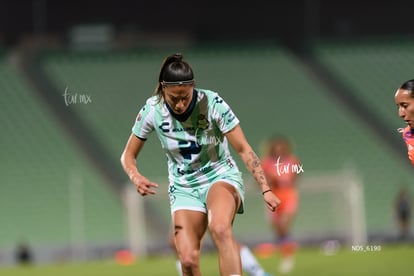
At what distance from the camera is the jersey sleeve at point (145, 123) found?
25.5 feet

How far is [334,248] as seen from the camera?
55.6ft

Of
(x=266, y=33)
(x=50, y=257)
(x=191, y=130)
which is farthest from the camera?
(x=266, y=33)

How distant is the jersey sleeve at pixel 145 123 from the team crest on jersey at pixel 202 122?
367mm

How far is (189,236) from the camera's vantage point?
7512mm

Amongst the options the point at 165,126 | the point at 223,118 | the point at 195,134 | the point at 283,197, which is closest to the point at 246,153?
the point at 223,118

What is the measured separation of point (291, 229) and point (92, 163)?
3618 mm

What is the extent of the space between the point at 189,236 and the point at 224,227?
328 millimetres

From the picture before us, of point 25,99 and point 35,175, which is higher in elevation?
point 25,99

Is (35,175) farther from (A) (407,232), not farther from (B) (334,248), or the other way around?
(A) (407,232)

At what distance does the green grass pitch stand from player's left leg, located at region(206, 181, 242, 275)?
4154mm

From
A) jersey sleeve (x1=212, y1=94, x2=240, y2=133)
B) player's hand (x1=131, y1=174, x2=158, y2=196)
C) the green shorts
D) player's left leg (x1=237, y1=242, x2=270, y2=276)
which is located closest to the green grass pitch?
player's left leg (x1=237, y1=242, x2=270, y2=276)

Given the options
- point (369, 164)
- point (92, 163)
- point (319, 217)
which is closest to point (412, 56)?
point (369, 164)

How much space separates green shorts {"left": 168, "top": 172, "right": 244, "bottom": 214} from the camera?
775cm

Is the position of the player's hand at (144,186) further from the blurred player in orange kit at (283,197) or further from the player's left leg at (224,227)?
the blurred player in orange kit at (283,197)
